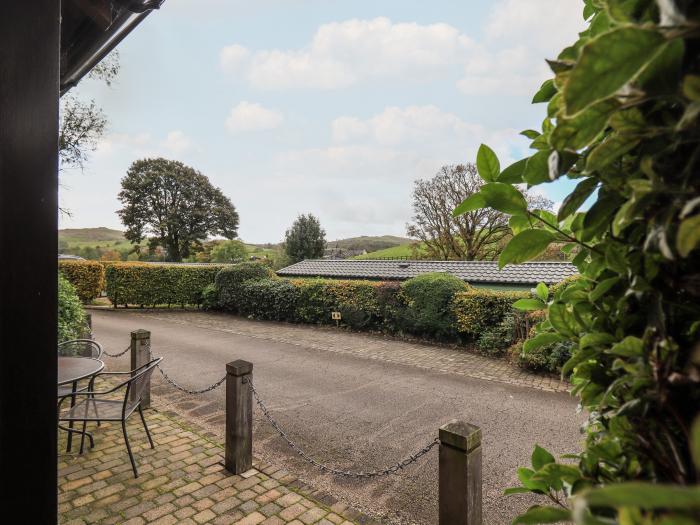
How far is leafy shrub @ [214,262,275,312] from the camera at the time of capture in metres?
17.3

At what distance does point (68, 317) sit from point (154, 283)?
1256cm

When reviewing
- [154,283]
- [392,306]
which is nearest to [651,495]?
[392,306]

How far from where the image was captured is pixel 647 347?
66cm

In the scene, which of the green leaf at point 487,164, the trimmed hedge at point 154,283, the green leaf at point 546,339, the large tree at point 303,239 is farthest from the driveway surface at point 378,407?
the large tree at point 303,239

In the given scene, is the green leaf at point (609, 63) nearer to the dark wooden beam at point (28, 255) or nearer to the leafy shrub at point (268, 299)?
the dark wooden beam at point (28, 255)

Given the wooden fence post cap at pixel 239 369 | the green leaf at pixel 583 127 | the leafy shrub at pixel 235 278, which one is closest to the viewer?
the green leaf at pixel 583 127

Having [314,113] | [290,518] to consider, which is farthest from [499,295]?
[314,113]

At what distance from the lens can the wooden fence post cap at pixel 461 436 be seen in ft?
7.90

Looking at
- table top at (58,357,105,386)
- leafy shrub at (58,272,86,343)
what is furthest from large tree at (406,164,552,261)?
table top at (58,357,105,386)

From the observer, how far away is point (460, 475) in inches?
95.9

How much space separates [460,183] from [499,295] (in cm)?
1991

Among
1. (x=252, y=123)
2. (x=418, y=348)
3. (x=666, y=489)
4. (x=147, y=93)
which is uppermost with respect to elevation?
(x=252, y=123)

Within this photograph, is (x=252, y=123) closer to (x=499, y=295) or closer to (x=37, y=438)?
(x=499, y=295)

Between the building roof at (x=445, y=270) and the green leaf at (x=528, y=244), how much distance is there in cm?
1066
